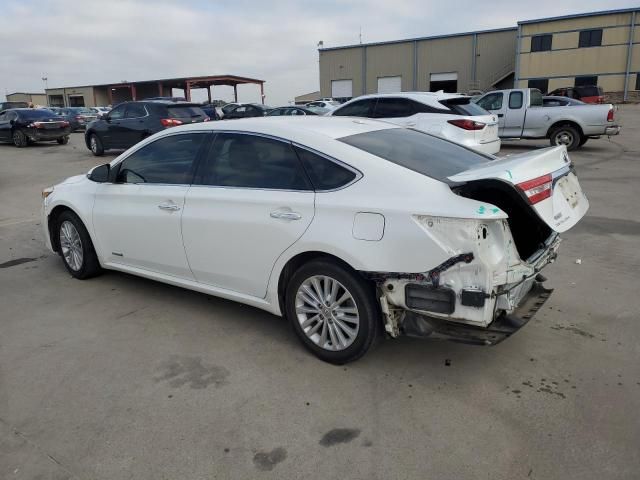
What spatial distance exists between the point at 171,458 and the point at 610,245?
545 centimetres

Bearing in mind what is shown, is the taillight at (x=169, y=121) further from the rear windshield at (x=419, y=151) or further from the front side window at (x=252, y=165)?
the rear windshield at (x=419, y=151)

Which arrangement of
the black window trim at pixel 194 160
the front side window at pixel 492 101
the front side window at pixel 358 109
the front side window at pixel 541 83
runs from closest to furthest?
the black window trim at pixel 194 160
the front side window at pixel 358 109
the front side window at pixel 492 101
the front side window at pixel 541 83

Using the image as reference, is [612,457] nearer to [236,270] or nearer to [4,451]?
[236,270]

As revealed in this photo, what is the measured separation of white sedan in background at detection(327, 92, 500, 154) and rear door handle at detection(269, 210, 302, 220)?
264 inches

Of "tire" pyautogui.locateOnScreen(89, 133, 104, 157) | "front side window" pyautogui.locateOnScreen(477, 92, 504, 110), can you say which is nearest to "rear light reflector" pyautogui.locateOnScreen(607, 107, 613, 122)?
"front side window" pyautogui.locateOnScreen(477, 92, 504, 110)

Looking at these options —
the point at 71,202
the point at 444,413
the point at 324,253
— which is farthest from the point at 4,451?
the point at 71,202

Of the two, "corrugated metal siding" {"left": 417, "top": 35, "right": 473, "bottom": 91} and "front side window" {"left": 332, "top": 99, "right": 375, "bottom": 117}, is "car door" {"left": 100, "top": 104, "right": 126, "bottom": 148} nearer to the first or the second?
"front side window" {"left": 332, "top": 99, "right": 375, "bottom": 117}

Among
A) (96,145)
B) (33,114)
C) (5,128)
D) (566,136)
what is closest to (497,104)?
(566,136)

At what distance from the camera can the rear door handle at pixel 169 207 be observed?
13.3 ft

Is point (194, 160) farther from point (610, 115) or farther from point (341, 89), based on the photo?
point (341, 89)

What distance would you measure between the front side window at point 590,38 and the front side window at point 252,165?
43.5 meters

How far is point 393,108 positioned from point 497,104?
5898 mm

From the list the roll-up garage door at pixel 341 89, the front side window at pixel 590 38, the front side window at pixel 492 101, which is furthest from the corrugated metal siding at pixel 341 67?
the front side window at pixel 492 101

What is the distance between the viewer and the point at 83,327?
4.09 meters
